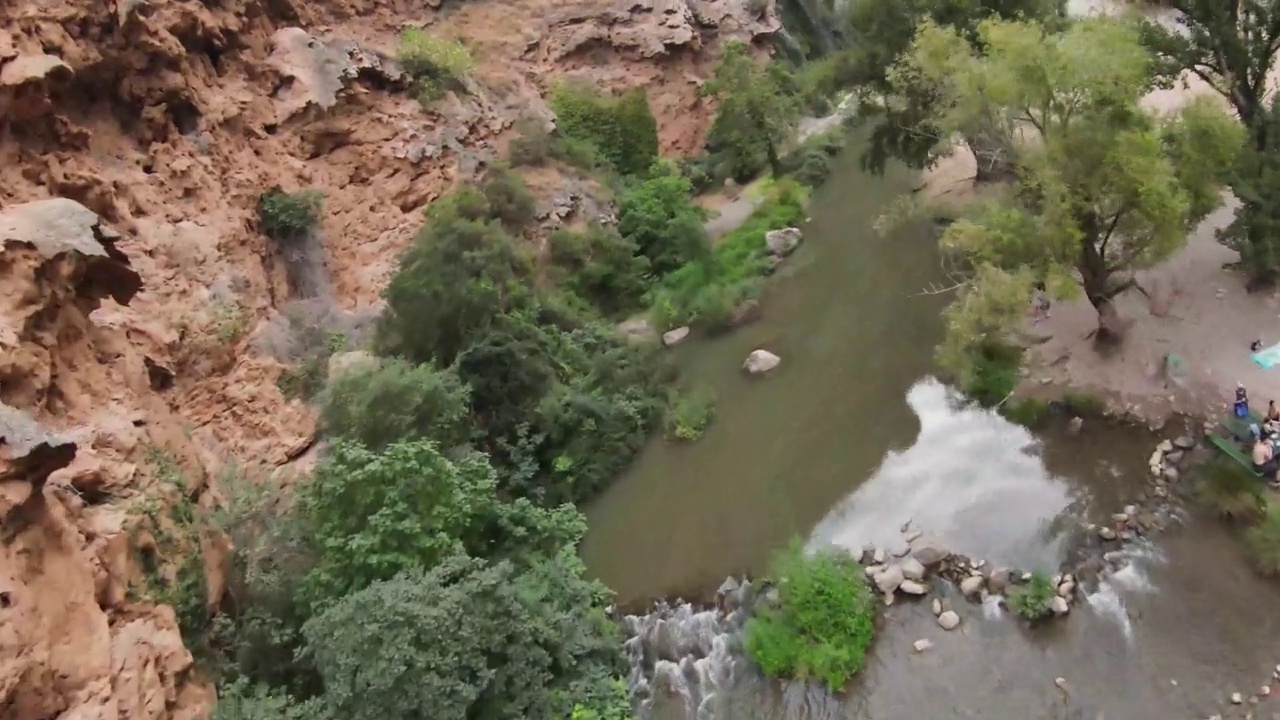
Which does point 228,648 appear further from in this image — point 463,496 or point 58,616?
point 463,496

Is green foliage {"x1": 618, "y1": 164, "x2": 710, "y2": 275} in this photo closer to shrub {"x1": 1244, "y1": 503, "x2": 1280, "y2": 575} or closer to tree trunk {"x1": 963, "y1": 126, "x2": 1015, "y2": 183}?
tree trunk {"x1": 963, "y1": 126, "x2": 1015, "y2": 183}

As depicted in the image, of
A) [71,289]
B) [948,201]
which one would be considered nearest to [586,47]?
[948,201]

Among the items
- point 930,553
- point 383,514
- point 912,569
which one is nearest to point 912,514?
point 930,553

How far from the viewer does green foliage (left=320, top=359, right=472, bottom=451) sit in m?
13.5

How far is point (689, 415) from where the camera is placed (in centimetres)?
1827

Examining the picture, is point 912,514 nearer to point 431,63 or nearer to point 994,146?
point 994,146

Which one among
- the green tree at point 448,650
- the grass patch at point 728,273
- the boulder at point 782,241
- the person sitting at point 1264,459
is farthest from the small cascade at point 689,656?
the boulder at point 782,241

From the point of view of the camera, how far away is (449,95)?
24.0 meters

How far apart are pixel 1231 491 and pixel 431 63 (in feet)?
71.6

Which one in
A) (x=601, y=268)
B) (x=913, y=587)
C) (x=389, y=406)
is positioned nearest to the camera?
(x=913, y=587)

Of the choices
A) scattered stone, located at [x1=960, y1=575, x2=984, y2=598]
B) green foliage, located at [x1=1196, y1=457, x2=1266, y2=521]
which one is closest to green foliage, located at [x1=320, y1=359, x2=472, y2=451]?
scattered stone, located at [x1=960, y1=575, x2=984, y2=598]

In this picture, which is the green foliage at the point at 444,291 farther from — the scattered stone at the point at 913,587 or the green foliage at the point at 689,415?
the scattered stone at the point at 913,587

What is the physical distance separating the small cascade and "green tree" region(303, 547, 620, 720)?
133cm

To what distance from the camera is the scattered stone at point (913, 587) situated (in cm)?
1294
